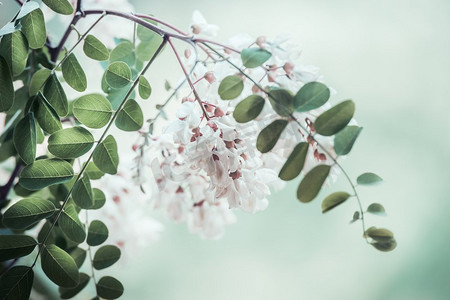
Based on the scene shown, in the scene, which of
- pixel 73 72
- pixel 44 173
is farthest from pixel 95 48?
pixel 44 173

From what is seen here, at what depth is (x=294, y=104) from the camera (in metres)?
0.42

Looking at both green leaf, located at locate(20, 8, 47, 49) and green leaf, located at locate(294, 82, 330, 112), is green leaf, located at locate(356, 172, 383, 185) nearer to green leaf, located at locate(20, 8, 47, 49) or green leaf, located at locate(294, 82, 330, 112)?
green leaf, located at locate(294, 82, 330, 112)

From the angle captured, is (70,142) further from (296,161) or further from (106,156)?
(296,161)

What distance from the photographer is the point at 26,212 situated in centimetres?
46

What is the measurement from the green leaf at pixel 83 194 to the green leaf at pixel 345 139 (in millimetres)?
249

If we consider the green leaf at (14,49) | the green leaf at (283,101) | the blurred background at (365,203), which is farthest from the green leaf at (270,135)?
the blurred background at (365,203)

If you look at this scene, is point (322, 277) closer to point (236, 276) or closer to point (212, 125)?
point (236, 276)

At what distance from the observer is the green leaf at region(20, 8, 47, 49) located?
1.53 ft

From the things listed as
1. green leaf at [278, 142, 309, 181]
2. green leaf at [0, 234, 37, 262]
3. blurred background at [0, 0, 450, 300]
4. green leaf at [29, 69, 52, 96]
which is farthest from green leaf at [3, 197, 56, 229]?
blurred background at [0, 0, 450, 300]

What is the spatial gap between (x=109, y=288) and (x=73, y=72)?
9.3 inches

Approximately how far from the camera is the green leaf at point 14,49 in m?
0.45

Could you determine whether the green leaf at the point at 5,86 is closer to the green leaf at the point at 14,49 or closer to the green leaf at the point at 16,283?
the green leaf at the point at 14,49

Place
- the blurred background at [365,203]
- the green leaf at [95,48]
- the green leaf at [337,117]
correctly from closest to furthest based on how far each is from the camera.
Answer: the green leaf at [337,117]
the green leaf at [95,48]
the blurred background at [365,203]

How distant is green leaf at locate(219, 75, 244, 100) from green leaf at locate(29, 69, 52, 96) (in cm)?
19
